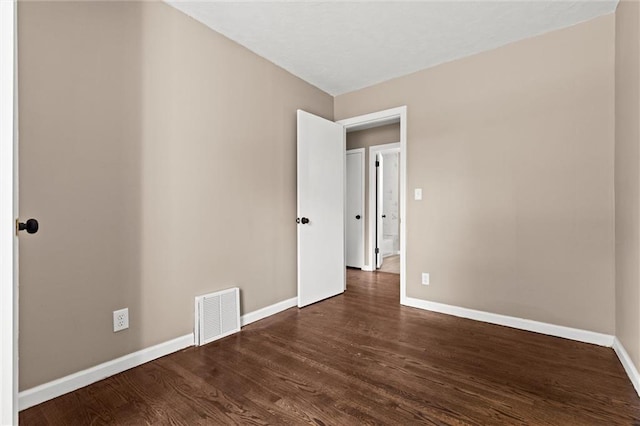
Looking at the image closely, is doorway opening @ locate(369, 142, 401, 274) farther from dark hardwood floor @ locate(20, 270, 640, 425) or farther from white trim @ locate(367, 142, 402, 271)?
dark hardwood floor @ locate(20, 270, 640, 425)

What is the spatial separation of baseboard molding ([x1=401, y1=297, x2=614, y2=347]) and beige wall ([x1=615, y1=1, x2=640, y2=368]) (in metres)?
0.17

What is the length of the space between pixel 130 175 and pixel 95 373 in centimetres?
121

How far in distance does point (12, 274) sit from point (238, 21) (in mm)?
2180

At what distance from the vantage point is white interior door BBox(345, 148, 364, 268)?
5.20m

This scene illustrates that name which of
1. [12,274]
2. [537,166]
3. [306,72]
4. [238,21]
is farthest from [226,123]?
[537,166]

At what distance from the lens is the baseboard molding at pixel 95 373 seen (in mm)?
1566

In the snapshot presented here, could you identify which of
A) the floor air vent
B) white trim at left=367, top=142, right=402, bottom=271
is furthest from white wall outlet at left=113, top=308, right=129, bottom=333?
white trim at left=367, top=142, right=402, bottom=271

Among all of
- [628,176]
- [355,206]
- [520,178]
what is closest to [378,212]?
[355,206]

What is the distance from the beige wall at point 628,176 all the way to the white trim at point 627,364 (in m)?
0.04

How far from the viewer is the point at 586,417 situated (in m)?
1.50

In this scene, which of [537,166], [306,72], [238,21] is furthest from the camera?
[306,72]

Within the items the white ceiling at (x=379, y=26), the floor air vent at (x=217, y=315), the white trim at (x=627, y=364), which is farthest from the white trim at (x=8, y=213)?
the white trim at (x=627, y=364)

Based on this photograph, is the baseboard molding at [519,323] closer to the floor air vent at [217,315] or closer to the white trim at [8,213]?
the floor air vent at [217,315]

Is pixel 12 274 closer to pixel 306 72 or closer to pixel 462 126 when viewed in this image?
pixel 306 72
